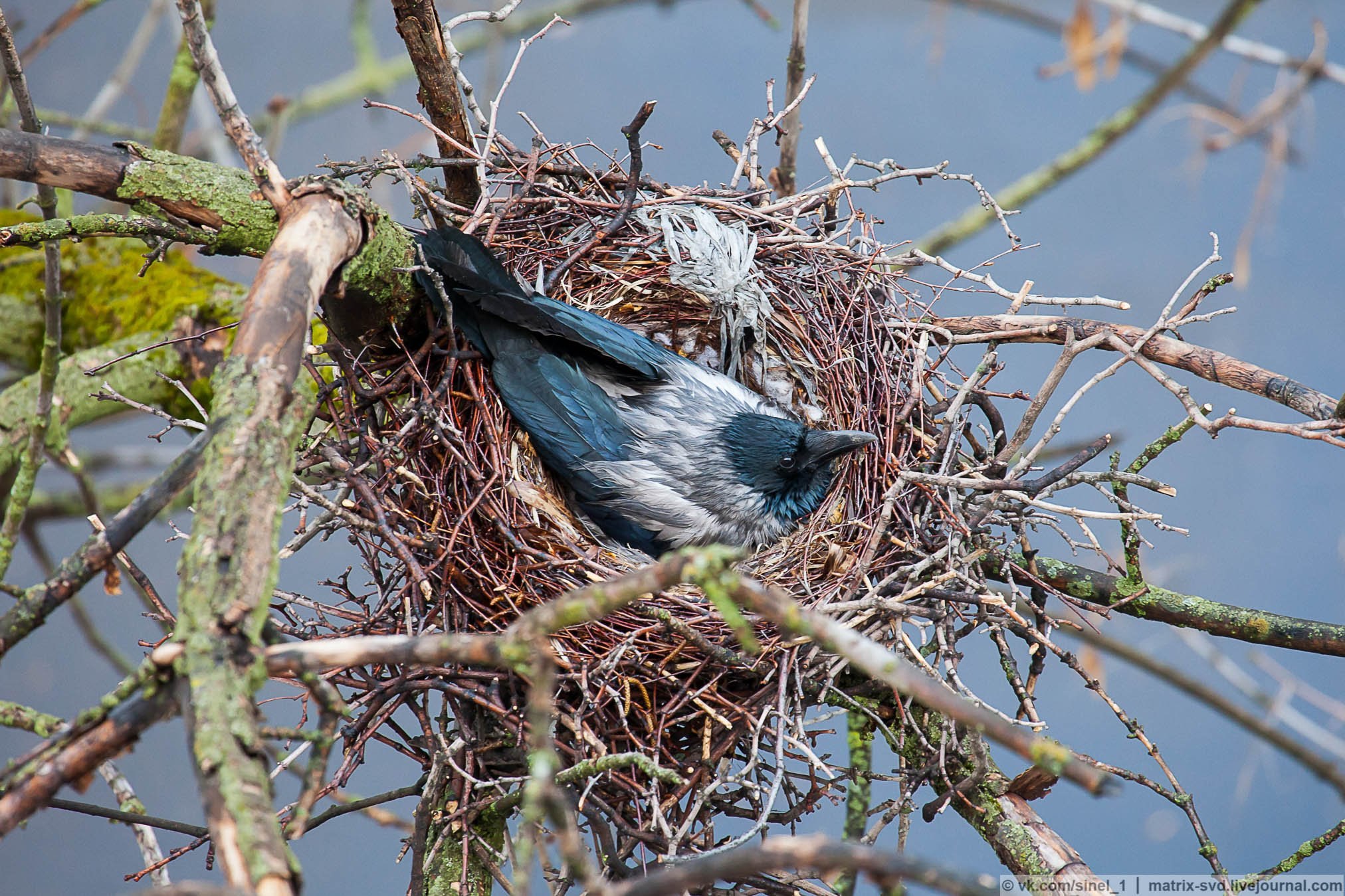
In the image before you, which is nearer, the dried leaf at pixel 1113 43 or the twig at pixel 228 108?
the twig at pixel 228 108

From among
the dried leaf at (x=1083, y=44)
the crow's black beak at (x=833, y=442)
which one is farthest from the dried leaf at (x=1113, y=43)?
the crow's black beak at (x=833, y=442)

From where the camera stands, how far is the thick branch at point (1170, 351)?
2.07m

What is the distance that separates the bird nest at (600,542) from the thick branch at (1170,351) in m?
0.20

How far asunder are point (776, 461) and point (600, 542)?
20.4 inches

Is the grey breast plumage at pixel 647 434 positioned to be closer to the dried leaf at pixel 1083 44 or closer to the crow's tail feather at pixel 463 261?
the crow's tail feather at pixel 463 261

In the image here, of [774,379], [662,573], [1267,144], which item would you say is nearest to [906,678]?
[662,573]

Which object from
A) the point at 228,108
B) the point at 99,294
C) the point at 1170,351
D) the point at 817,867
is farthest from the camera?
the point at 99,294

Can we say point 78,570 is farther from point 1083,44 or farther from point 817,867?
point 1083,44

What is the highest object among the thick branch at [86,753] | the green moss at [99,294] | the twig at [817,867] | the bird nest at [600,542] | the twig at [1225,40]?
the twig at [1225,40]

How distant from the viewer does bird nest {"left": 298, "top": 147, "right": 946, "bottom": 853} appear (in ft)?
6.81

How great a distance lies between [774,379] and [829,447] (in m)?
0.52

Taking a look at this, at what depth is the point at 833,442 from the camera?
2.72m

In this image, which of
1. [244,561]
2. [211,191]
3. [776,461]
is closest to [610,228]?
[776,461]

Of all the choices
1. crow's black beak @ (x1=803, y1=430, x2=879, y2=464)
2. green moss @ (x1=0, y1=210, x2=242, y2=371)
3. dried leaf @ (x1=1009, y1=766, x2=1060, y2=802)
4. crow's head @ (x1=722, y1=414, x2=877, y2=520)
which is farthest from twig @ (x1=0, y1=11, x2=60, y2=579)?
dried leaf @ (x1=1009, y1=766, x2=1060, y2=802)
